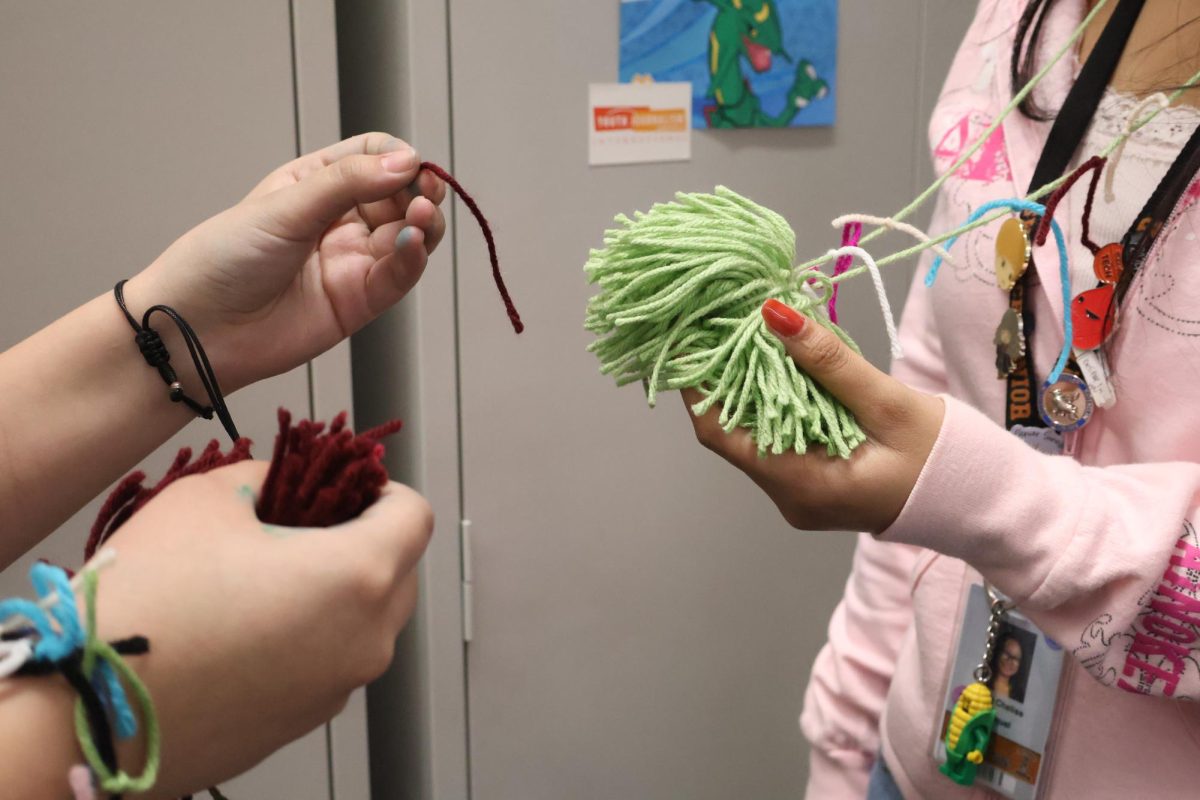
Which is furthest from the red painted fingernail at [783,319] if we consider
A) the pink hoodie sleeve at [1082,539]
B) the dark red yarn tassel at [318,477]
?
the dark red yarn tassel at [318,477]

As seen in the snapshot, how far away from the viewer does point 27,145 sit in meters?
0.94

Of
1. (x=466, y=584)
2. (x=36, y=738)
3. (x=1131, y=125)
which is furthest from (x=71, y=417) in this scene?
(x=1131, y=125)

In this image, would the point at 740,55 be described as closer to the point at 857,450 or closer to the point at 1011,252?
the point at 1011,252

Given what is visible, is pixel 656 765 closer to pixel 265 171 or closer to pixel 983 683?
pixel 983 683

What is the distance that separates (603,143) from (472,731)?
0.75 meters

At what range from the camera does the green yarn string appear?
1.30 ft

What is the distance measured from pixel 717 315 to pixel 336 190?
28 cm

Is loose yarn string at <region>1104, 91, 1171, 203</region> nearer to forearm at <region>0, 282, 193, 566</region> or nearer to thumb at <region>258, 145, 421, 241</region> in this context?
thumb at <region>258, 145, 421, 241</region>

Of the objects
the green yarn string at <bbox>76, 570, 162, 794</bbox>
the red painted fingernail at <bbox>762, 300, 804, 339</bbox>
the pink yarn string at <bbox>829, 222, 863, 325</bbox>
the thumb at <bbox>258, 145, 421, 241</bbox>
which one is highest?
the thumb at <bbox>258, 145, 421, 241</bbox>

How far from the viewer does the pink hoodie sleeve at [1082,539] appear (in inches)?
23.5

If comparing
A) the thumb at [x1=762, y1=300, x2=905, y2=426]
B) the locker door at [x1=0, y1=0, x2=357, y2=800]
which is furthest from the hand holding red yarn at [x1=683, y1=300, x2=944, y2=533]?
the locker door at [x1=0, y1=0, x2=357, y2=800]

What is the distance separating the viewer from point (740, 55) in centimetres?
124

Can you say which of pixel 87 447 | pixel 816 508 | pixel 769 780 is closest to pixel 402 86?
pixel 87 447

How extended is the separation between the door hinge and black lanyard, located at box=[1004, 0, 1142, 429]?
2.23 ft
